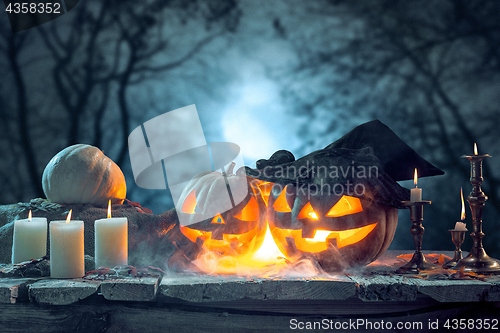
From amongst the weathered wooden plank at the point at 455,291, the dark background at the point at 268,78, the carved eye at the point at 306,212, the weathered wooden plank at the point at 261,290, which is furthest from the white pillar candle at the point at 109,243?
the dark background at the point at 268,78

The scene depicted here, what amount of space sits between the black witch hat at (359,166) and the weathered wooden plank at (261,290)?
29 cm

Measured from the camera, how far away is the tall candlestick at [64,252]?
3.18ft

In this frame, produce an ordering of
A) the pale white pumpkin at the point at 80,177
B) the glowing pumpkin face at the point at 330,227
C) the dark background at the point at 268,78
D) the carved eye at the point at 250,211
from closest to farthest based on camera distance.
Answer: the glowing pumpkin face at the point at 330,227, the carved eye at the point at 250,211, the pale white pumpkin at the point at 80,177, the dark background at the point at 268,78

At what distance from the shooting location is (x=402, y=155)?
123 centimetres

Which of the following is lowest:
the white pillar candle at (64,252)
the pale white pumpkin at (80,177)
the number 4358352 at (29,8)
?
the white pillar candle at (64,252)

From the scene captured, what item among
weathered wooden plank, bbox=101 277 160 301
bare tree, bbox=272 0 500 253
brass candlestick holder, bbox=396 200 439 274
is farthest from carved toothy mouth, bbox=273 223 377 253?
bare tree, bbox=272 0 500 253

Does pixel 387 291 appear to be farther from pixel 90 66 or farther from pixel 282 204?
pixel 90 66

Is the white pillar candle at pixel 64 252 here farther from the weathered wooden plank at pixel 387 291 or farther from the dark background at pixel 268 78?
the dark background at pixel 268 78


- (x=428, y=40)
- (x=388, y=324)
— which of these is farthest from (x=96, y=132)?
(x=428, y=40)

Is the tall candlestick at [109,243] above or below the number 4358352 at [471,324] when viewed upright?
above

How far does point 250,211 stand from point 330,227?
0.85 feet

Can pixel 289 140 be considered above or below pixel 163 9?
below

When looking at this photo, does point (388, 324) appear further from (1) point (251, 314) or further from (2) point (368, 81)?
(2) point (368, 81)

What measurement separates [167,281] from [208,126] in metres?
1.42
